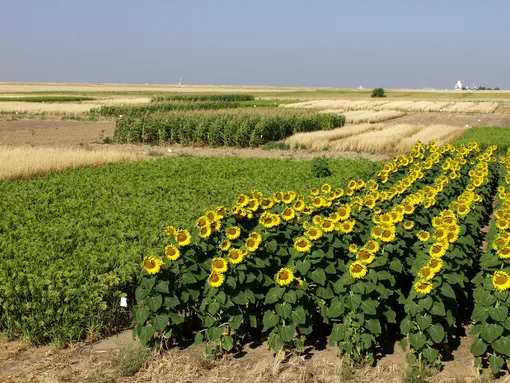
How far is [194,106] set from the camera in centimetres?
5575

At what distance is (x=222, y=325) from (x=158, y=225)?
3.51 metres

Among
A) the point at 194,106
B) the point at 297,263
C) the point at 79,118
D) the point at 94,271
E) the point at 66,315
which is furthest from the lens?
the point at 194,106

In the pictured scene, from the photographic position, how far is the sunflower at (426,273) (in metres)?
5.01

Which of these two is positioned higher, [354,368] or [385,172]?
[385,172]

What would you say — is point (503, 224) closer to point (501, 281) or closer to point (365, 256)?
point (501, 281)

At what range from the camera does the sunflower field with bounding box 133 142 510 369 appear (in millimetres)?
5090

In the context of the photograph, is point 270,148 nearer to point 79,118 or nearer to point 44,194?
point 44,194

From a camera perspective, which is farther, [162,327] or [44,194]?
[44,194]

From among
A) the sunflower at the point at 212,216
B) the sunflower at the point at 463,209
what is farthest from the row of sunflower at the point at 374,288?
the sunflower at the point at 212,216

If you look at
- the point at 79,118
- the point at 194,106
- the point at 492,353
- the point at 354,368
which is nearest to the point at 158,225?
the point at 354,368

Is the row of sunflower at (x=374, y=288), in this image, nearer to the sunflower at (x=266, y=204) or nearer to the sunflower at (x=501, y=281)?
the sunflower at (x=501, y=281)

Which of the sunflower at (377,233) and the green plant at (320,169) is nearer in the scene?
the sunflower at (377,233)

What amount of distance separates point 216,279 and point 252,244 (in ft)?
1.67

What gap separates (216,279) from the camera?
5215 mm
